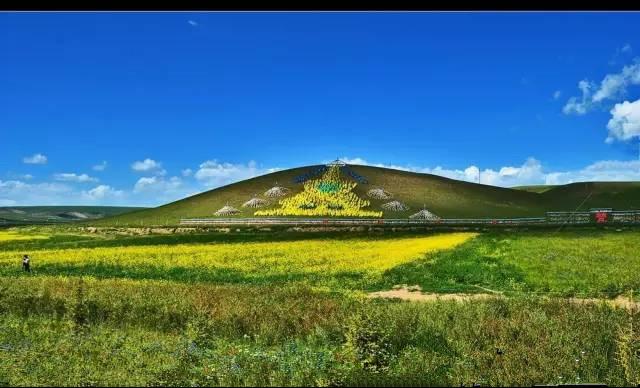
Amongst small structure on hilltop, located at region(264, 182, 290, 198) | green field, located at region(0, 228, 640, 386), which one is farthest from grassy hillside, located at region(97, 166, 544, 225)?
green field, located at region(0, 228, 640, 386)

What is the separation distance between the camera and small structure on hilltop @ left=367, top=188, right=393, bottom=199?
147250 millimetres

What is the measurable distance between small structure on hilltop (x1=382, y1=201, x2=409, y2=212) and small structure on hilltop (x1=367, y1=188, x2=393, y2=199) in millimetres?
6864

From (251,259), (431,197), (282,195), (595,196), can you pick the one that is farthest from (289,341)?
(595,196)

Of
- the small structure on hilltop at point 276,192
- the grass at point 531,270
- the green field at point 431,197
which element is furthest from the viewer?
the small structure on hilltop at point 276,192

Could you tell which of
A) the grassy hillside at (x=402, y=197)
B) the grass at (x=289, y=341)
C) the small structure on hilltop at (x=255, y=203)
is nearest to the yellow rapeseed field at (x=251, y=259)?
the grass at (x=289, y=341)

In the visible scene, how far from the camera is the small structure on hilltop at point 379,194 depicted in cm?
14725

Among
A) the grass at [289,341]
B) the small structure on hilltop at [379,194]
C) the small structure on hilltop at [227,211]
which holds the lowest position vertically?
the grass at [289,341]

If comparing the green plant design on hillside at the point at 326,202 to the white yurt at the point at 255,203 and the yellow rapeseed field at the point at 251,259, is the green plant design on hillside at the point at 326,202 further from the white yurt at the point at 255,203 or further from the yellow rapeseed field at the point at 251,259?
the yellow rapeseed field at the point at 251,259

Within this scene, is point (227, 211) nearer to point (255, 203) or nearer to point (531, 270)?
point (255, 203)

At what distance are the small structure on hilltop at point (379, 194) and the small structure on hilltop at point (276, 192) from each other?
22.5 m

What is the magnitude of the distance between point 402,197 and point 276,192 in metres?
34.0

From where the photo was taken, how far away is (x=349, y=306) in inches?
740

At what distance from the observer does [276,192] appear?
486 ft
